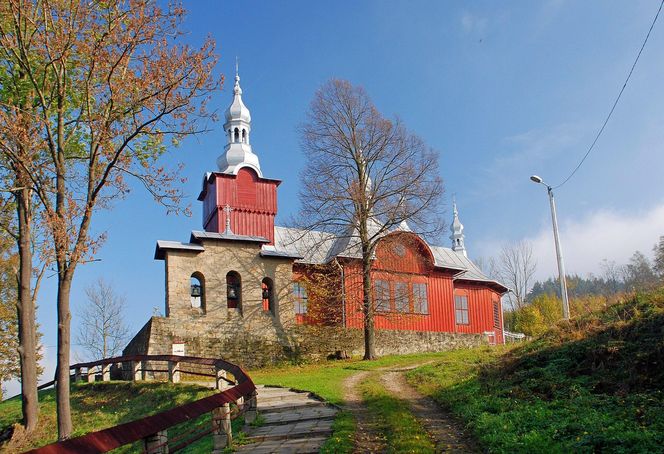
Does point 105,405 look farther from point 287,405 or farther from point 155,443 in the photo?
point 155,443

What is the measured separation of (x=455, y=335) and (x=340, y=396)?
18.7 m

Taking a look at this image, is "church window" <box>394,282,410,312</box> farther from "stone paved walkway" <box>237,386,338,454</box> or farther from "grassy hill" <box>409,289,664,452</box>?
"stone paved walkway" <box>237,386,338,454</box>

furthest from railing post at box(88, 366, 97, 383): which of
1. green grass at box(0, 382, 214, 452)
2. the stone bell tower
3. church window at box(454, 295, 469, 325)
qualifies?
church window at box(454, 295, 469, 325)

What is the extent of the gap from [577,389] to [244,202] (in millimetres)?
23362

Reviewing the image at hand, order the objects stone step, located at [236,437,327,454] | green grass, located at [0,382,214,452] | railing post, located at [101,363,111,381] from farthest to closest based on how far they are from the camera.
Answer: railing post, located at [101,363,111,381] < green grass, located at [0,382,214,452] < stone step, located at [236,437,327,454]

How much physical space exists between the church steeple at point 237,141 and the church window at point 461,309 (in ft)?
40.5

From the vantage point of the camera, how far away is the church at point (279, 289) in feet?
79.9

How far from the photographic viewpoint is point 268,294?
26828 millimetres

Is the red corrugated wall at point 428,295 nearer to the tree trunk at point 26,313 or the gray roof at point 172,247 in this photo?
the gray roof at point 172,247

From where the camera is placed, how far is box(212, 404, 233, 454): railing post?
1014 cm

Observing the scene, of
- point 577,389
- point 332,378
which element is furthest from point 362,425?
point 332,378

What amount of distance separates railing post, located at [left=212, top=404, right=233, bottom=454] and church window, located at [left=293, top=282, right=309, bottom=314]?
17547mm

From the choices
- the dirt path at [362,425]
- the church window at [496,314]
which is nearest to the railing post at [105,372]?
the dirt path at [362,425]

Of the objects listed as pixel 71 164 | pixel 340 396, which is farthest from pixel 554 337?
pixel 71 164
